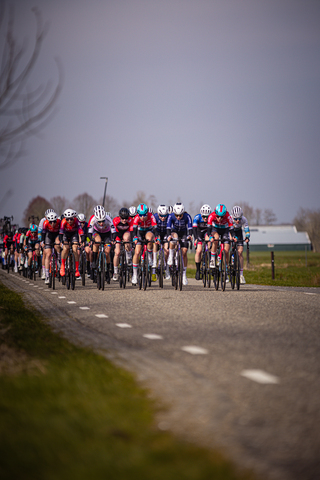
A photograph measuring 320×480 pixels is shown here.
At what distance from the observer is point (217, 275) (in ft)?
52.0

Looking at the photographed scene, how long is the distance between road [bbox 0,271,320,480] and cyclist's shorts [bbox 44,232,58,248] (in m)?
6.65

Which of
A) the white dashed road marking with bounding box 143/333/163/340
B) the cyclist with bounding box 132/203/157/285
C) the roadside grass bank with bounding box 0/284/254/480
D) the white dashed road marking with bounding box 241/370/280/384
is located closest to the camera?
the roadside grass bank with bounding box 0/284/254/480

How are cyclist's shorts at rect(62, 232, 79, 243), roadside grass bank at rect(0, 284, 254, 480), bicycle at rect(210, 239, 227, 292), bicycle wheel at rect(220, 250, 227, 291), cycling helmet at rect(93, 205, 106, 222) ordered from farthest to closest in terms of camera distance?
cyclist's shorts at rect(62, 232, 79, 243), cycling helmet at rect(93, 205, 106, 222), bicycle at rect(210, 239, 227, 292), bicycle wheel at rect(220, 250, 227, 291), roadside grass bank at rect(0, 284, 254, 480)

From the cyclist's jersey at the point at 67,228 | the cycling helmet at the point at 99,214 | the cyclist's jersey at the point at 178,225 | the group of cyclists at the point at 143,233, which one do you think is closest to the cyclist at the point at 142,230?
the group of cyclists at the point at 143,233

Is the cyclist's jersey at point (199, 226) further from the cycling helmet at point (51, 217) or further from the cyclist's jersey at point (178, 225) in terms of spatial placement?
the cycling helmet at point (51, 217)

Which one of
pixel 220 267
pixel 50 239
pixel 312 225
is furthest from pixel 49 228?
pixel 312 225

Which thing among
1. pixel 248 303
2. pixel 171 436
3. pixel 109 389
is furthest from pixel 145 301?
pixel 171 436

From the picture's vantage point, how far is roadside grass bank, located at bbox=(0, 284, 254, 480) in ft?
9.15

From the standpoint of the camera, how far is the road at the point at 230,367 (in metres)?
3.26

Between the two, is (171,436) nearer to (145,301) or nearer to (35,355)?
(35,355)

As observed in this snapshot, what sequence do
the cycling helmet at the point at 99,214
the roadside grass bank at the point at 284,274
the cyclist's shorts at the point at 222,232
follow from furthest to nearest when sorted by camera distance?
the roadside grass bank at the point at 284,274 → the cycling helmet at the point at 99,214 → the cyclist's shorts at the point at 222,232

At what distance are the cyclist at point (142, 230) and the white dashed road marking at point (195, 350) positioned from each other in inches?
391

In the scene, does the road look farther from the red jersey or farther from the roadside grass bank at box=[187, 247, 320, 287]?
the roadside grass bank at box=[187, 247, 320, 287]

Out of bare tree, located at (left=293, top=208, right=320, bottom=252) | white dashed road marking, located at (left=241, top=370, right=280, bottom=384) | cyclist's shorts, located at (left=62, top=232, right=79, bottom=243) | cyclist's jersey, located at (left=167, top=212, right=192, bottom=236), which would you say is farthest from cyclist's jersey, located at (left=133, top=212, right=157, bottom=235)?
bare tree, located at (left=293, top=208, right=320, bottom=252)
